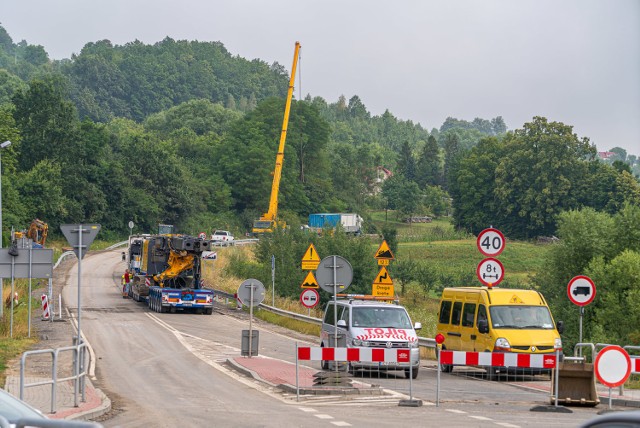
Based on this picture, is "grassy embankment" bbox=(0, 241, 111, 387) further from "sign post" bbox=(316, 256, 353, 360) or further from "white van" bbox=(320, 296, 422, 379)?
"white van" bbox=(320, 296, 422, 379)

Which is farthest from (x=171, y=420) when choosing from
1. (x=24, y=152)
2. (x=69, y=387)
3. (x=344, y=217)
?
(x=344, y=217)

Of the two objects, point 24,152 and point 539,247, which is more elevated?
point 24,152

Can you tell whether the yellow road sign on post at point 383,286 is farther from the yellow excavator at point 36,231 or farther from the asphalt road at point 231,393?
the yellow excavator at point 36,231

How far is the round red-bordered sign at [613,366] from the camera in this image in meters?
17.2

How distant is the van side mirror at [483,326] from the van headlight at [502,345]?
0.56m

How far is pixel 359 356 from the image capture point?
1917 centimetres

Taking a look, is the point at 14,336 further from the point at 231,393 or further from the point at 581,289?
the point at 581,289

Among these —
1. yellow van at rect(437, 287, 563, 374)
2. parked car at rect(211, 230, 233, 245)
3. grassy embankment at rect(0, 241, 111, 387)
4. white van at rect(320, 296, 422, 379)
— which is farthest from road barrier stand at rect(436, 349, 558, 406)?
parked car at rect(211, 230, 233, 245)

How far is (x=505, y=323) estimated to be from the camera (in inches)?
955

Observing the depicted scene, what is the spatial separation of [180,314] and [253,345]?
686 inches

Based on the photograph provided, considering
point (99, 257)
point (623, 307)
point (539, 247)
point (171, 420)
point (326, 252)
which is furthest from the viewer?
point (539, 247)

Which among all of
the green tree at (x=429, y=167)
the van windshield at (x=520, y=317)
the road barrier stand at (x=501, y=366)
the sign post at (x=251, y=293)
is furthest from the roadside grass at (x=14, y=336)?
the green tree at (x=429, y=167)

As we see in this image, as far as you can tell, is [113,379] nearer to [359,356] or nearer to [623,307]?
[359,356]

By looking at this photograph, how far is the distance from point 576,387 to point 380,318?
6.71m
